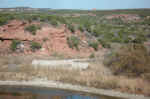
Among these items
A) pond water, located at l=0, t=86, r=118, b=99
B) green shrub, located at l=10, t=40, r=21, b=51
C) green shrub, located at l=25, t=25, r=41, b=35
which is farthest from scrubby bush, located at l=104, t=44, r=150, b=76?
green shrub, located at l=25, t=25, r=41, b=35

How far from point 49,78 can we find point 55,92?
3552 mm

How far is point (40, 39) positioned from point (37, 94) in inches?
713

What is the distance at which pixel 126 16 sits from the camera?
355 feet

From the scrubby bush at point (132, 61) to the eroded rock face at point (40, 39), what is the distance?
502 inches

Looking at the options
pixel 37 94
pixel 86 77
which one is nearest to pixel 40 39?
pixel 86 77

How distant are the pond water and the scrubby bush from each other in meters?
5.22

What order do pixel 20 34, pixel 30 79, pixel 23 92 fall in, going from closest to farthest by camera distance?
1. pixel 23 92
2. pixel 30 79
3. pixel 20 34

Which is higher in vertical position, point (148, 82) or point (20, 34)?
point (20, 34)

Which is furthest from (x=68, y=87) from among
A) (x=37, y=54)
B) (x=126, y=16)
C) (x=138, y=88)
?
(x=126, y=16)

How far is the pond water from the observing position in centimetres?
1502

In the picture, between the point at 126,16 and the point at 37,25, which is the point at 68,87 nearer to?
the point at 37,25

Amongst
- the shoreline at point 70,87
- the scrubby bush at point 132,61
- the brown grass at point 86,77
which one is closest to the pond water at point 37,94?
the shoreline at point 70,87

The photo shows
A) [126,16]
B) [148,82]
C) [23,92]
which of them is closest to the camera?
[23,92]

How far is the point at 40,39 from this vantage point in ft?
108
